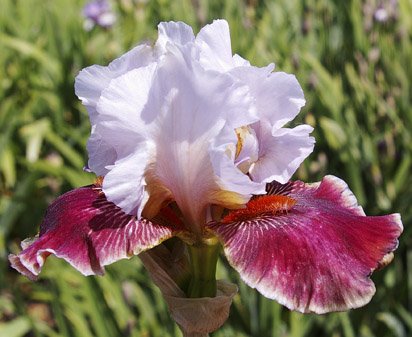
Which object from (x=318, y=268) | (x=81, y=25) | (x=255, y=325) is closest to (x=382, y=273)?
(x=255, y=325)

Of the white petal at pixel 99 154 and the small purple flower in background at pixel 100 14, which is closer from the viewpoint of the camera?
the white petal at pixel 99 154

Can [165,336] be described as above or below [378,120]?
above

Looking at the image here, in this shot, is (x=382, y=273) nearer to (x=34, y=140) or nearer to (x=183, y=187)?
(x=183, y=187)

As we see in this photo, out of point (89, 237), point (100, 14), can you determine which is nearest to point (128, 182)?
point (89, 237)

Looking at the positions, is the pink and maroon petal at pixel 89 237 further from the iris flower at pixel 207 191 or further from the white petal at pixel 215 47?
the white petal at pixel 215 47

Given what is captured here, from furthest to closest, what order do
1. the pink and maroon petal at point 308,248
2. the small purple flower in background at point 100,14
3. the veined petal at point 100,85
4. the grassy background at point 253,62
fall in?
the small purple flower in background at point 100,14
the grassy background at point 253,62
the veined petal at point 100,85
the pink and maroon petal at point 308,248

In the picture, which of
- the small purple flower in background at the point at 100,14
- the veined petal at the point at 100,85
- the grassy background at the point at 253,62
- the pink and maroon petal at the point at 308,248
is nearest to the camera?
the pink and maroon petal at the point at 308,248

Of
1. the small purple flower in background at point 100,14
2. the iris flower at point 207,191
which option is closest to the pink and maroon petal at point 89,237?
the iris flower at point 207,191
